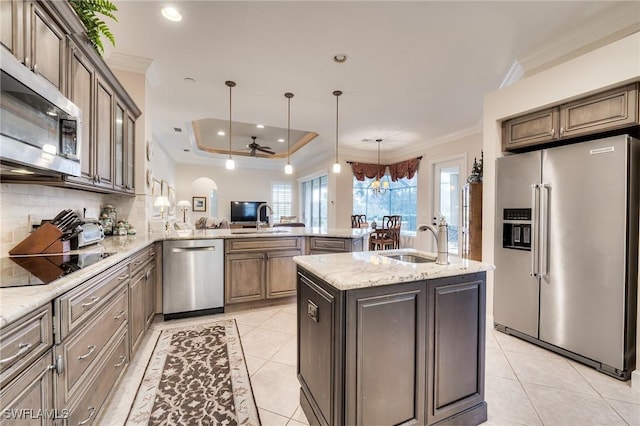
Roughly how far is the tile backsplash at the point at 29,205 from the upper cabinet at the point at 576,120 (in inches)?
157

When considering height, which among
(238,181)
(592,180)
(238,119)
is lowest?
(592,180)

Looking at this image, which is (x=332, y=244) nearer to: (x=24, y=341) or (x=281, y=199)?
(x=24, y=341)

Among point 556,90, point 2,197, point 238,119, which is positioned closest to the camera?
point 2,197

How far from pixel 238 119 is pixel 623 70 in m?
4.50

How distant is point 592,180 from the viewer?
2.04 m

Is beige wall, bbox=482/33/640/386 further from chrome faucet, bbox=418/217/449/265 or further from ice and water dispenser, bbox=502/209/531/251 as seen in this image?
chrome faucet, bbox=418/217/449/265

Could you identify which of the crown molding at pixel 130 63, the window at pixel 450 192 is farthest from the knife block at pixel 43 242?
the window at pixel 450 192

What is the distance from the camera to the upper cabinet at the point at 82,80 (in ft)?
4.22

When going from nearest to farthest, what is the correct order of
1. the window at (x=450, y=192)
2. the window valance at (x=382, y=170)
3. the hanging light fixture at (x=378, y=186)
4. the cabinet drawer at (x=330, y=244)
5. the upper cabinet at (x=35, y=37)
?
1. the upper cabinet at (x=35, y=37)
2. the cabinet drawer at (x=330, y=244)
3. the window at (x=450, y=192)
4. the window valance at (x=382, y=170)
5. the hanging light fixture at (x=378, y=186)

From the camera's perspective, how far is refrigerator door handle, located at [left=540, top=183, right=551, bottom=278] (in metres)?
2.28

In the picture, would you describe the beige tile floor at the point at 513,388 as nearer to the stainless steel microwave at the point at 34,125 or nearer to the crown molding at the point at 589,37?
the stainless steel microwave at the point at 34,125

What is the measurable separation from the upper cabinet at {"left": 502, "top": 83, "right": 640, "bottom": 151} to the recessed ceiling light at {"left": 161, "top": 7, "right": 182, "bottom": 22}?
315 cm

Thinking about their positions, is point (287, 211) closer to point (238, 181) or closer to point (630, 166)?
point (238, 181)

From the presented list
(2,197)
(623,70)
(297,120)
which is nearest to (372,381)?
(2,197)
